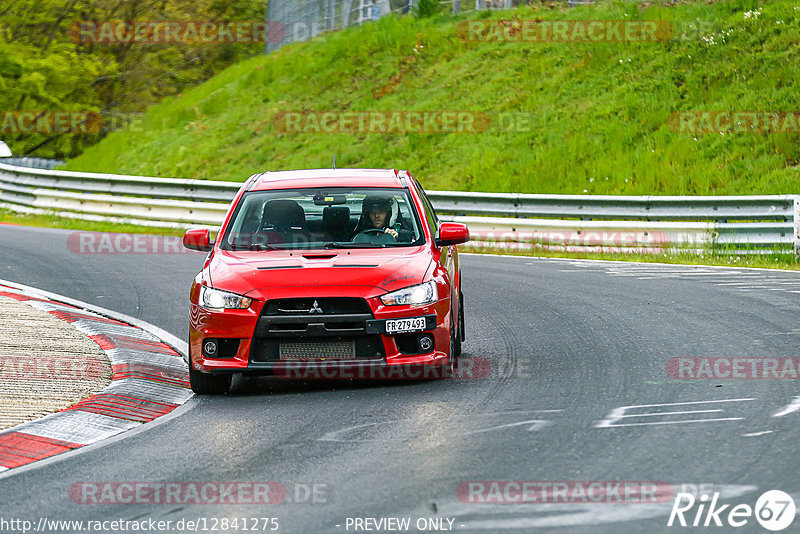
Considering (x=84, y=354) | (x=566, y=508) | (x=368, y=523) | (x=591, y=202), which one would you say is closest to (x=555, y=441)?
(x=566, y=508)

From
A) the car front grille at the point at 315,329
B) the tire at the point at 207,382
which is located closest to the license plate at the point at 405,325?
the car front grille at the point at 315,329

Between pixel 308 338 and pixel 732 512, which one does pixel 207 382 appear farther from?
pixel 732 512

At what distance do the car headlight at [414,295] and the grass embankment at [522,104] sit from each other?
48.8 ft

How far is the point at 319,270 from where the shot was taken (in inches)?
338

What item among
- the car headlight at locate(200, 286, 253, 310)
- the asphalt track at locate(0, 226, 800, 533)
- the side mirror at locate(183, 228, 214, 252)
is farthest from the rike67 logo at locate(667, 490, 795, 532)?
the side mirror at locate(183, 228, 214, 252)

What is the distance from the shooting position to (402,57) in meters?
36.1

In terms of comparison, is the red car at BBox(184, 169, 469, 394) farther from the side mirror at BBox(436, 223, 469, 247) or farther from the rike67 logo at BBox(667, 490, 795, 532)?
the rike67 logo at BBox(667, 490, 795, 532)

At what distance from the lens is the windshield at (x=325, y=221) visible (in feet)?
31.0

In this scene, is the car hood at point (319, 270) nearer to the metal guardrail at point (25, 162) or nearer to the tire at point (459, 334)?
the tire at point (459, 334)

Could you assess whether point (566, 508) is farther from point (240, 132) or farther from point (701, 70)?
point (240, 132)

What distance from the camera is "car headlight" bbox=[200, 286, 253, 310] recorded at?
841 cm

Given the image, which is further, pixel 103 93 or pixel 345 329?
pixel 103 93

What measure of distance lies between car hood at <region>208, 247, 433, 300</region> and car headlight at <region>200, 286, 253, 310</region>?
45 millimetres

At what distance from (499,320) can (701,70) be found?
1769 cm
